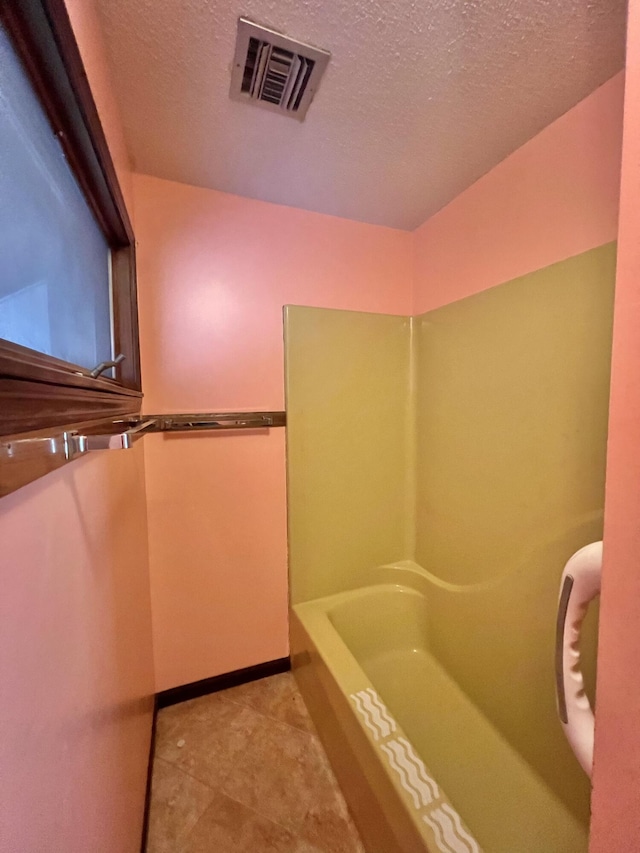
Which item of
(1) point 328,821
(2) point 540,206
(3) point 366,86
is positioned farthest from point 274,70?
(1) point 328,821

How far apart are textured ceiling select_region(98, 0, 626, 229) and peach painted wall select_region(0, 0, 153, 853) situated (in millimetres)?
148

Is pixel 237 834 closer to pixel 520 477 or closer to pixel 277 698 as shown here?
pixel 277 698

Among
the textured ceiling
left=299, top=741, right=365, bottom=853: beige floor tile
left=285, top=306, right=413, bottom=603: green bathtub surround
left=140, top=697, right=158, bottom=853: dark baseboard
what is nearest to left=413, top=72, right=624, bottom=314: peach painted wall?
the textured ceiling

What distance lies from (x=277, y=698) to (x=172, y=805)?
517 millimetres

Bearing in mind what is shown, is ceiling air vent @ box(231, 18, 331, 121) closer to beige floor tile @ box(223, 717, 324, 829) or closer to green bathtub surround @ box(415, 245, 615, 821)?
green bathtub surround @ box(415, 245, 615, 821)

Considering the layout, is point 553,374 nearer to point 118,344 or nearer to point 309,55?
point 309,55

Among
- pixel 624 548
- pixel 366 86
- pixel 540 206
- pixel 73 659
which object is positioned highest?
pixel 366 86

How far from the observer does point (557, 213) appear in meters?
1.08

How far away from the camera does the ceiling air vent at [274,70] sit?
0.84 metres

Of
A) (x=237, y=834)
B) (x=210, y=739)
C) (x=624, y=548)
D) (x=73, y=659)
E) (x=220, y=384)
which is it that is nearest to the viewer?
(x=624, y=548)

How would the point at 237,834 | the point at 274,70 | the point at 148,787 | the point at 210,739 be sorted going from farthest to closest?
1. the point at 210,739
2. the point at 148,787
3. the point at 237,834
4. the point at 274,70

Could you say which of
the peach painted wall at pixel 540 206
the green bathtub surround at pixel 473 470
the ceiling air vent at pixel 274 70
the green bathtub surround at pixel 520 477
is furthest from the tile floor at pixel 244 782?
the ceiling air vent at pixel 274 70

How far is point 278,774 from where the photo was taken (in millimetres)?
1207

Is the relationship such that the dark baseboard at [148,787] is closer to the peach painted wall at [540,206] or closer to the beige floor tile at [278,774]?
the beige floor tile at [278,774]
